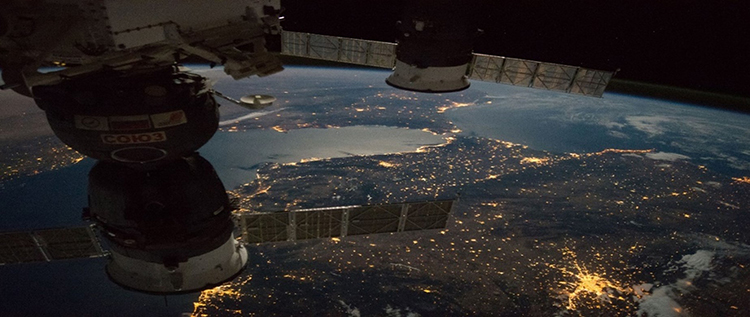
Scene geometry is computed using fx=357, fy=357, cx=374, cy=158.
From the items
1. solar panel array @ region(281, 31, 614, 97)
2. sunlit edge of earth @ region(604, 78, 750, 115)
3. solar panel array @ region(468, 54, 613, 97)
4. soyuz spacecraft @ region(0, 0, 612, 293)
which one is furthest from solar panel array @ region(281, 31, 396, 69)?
sunlit edge of earth @ region(604, 78, 750, 115)

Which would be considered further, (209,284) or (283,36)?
(283,36)

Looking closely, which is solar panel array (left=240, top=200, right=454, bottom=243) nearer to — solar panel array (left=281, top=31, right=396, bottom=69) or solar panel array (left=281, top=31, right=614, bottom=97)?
solar panel array (left=281, top=31, right=614, bottom=97)

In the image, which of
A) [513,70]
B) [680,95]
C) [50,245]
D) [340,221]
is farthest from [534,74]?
[680,95]

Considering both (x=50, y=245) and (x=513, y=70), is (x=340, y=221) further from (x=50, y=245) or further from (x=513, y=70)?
(x=513, y=70)

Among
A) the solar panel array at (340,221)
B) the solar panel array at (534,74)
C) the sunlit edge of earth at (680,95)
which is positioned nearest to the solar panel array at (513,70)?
the solar panel array at (534,74)

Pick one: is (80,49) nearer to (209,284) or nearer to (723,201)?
(209,284)

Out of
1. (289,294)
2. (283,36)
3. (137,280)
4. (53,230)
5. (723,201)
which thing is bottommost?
(289,294)

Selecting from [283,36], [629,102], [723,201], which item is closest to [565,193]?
[723,201]
